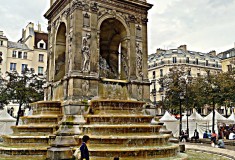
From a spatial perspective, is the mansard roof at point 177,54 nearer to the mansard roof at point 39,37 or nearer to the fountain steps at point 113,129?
the mansard roof at point 39,37

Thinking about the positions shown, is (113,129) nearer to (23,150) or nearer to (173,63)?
(23,150)

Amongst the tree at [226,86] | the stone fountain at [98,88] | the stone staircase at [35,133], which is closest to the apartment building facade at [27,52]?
the tree at [226,86]

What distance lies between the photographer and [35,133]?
12141 mm

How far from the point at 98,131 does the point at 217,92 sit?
25.0m

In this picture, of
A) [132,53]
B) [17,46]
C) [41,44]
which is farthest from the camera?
[41,44]

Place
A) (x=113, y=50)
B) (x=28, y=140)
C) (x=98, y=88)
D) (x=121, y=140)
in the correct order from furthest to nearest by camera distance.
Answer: (x=113, y=50) < (x=98, y=88) < (x=28, y=140) < (x=121, y=140)

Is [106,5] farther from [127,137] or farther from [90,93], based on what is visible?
[127,137]

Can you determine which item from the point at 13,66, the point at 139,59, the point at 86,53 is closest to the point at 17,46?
the point at 13,66

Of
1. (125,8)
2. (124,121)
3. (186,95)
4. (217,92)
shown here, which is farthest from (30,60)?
(124,121)

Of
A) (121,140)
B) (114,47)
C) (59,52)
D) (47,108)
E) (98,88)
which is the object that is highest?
(114,47)

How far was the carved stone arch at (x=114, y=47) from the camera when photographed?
653 inches

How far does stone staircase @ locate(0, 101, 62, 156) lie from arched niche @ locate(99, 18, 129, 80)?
14.3 feet

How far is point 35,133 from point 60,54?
682cm

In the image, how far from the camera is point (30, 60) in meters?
52.7
